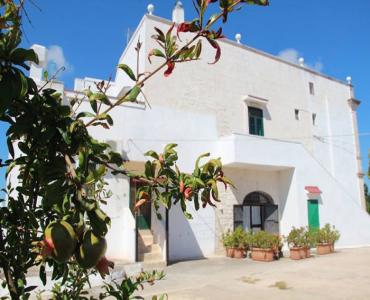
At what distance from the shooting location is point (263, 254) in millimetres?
12281

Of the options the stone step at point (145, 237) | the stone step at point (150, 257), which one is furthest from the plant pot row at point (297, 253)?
the stone step at point (145, 237)

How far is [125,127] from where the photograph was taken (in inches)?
479

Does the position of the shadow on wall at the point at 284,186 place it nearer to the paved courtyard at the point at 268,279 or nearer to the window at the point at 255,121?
the window at the point at 255,121

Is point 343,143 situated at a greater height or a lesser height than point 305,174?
greater

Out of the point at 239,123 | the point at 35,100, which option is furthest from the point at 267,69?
the point at 35,100

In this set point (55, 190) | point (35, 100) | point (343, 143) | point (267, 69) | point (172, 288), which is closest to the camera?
point (55, 190)

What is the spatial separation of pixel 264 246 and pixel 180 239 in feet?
9.24

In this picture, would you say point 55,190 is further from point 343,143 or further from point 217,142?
point 343,143

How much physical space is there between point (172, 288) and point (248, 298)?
1864 mm

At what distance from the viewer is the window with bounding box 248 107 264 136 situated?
54.5ft

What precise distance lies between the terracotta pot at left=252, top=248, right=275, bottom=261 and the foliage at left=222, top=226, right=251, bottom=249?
0.58 metres

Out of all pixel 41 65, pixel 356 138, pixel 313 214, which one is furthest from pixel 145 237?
pixel 356 138

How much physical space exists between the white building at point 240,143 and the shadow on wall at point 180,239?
0.03 meters

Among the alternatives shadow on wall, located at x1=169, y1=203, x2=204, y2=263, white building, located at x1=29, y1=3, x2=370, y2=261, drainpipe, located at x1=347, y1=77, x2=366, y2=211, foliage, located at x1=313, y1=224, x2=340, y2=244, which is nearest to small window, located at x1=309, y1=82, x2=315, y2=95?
white building, located at x1=29, y1=3, x2=370, y2=261
